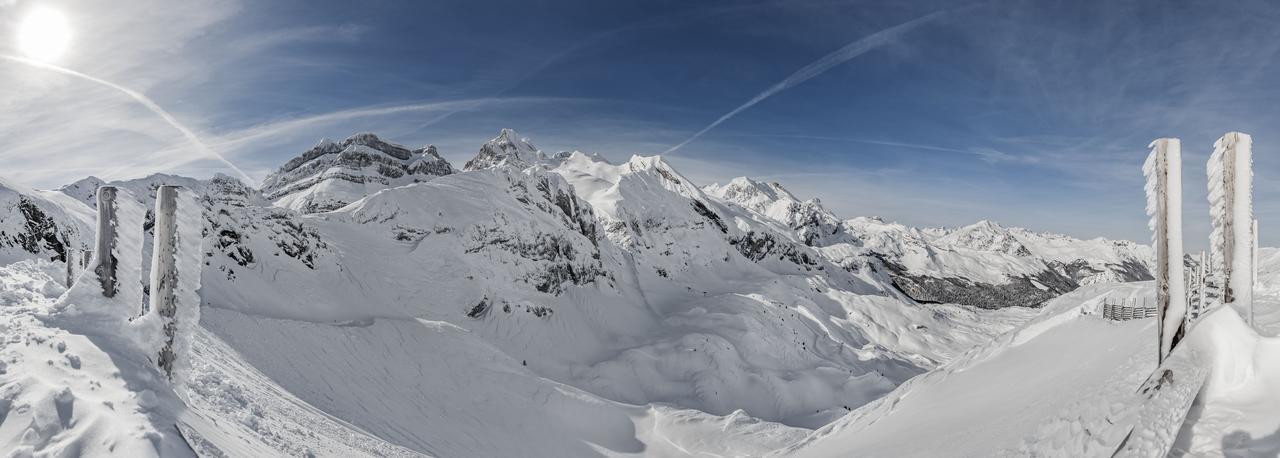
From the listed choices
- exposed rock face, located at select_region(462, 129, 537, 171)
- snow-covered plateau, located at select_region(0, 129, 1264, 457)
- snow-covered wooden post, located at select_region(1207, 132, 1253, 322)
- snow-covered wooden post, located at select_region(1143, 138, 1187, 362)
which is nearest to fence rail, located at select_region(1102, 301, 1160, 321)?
snow-covered plateau, located at select_region(0, 129, 1264, 457)

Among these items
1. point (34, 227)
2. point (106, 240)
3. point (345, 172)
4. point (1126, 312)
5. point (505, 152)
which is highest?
point (505, 152)

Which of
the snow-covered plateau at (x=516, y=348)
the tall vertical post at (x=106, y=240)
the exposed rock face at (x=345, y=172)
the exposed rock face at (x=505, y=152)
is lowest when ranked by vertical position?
the snow-covered plateau at (x=516, y=348)

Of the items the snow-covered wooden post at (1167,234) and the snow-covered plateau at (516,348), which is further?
the snow-covered plateau at (516,348)

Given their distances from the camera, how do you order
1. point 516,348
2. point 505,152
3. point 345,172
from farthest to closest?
1. point 505,152
2. point 345,172
3. point 516,348

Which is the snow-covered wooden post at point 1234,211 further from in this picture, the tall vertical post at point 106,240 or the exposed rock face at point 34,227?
the exposed rock face at point 34,227

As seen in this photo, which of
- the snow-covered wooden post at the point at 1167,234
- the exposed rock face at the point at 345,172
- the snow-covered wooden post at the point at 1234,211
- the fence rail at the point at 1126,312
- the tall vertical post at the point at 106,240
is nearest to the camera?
the snow-covered wooden post at the point at 1167,234

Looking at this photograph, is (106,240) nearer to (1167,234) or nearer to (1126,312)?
(1167,234)

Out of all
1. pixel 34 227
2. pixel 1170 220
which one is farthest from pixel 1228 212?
pixel 34 227

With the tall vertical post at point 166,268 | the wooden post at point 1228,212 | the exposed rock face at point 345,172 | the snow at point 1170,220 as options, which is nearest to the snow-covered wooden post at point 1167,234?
the snow at point 1170,220
